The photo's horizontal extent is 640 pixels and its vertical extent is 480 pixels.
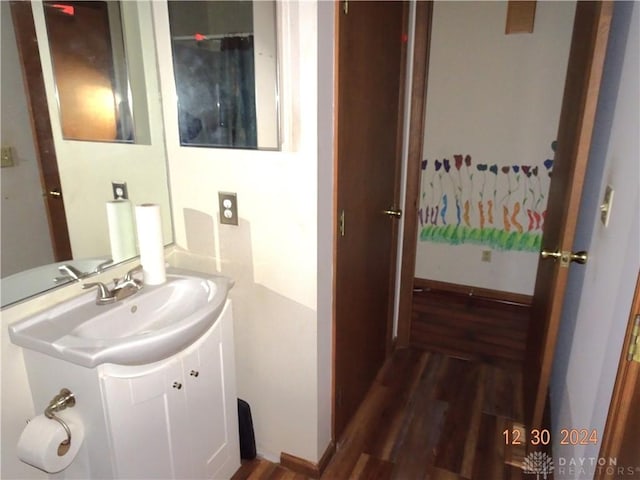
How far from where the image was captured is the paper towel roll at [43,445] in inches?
41.9

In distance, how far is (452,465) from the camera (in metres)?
1.78

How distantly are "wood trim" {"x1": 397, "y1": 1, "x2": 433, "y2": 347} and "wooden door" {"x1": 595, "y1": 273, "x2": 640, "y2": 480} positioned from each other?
5.06 feet

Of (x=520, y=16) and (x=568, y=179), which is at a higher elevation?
(x=520, y=16)

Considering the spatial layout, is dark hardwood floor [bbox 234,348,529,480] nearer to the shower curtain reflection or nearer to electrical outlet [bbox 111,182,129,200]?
electrical outlet [bbox 111,182,129,200]

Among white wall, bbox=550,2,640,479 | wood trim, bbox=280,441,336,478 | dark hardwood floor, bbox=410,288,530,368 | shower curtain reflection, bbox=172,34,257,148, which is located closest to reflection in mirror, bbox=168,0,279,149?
shower curtain reflection, bbox=172,34,257,148

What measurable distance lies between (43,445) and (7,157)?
2.41 feet

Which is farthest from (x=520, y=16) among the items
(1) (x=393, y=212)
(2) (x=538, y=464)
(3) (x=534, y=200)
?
(2) (x=538, y=464)

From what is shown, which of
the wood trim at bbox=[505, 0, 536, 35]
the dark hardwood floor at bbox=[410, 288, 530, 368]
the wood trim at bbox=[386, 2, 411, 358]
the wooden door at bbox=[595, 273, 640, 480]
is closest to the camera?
the wooden door at bbox=[595, 273, 640, 480]

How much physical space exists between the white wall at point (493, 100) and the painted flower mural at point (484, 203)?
0.01 m

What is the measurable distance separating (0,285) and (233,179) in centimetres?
72

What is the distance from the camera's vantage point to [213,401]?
57.7 inches

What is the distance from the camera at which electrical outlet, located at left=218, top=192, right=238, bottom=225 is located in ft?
5.01

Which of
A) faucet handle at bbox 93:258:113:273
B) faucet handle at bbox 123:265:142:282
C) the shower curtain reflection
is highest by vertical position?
the shower curtain reflection

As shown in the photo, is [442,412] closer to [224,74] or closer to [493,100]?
[224,74]
